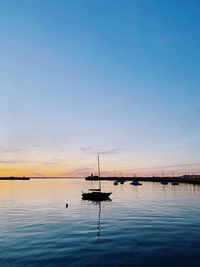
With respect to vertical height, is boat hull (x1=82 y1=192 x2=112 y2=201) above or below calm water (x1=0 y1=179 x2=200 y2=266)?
below

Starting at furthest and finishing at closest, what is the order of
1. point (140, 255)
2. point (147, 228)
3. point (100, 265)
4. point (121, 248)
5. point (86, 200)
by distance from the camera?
point (86, 200) → point (147, 228) → point (121, 248) → point (140, 255) → point (100, 265)

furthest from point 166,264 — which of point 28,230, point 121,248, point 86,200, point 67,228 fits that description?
point 86,200

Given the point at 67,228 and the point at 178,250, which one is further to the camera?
the point at 67,228

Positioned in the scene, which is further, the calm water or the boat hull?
the boat hull

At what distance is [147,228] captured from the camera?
27609 millimetres

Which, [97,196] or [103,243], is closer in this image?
[103,243]

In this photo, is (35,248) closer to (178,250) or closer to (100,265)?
(100,265)

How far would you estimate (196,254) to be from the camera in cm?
1817

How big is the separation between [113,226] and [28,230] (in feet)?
40.1

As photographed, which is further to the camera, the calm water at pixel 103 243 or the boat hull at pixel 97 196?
the boat hull at pixel 97 196

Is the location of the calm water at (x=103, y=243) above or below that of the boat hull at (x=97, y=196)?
above

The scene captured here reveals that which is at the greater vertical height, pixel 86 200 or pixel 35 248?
pixel 35 248

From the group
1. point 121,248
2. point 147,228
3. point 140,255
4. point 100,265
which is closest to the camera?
point 100,265

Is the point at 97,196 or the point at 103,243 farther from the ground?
the point at 103,243
